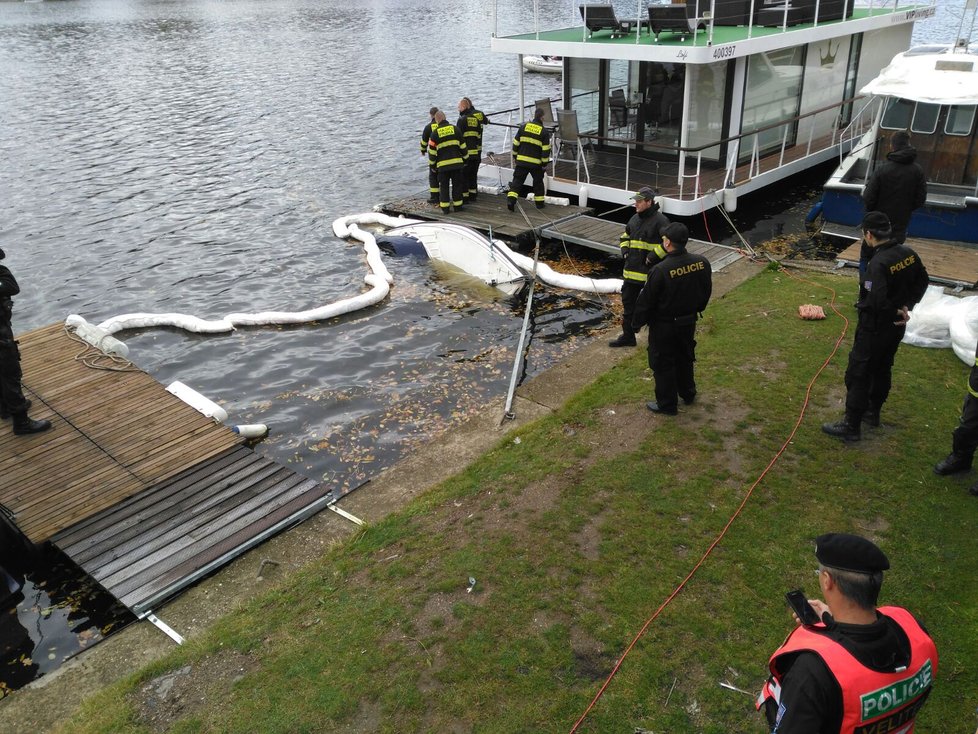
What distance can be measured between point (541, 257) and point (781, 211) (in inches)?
241

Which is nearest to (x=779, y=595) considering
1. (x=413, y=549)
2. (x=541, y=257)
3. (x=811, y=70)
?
(x=413, y=549)

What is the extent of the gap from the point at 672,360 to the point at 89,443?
662 centimetres

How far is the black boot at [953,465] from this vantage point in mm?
6484

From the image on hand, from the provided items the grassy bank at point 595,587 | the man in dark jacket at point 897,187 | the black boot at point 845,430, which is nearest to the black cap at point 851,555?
the grassy bank at point 595,587

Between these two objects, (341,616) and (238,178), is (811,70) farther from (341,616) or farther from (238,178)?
(341,616)

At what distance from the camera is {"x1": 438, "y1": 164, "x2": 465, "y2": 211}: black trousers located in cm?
1565

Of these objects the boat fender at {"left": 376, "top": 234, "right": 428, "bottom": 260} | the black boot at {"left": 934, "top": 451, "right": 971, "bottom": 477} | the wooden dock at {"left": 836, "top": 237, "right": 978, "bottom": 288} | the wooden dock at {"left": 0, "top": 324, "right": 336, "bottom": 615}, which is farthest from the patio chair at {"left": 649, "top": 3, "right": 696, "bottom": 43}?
the wooden dock at {"left": 0, "top": 324, "right": 336, "bottom": 615}

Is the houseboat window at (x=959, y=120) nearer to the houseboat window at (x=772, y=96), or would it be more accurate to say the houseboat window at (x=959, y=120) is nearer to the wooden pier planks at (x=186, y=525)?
the houseboat window at (x=772, y=96)

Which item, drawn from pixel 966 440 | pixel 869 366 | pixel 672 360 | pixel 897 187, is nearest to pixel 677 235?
pixel 672 360

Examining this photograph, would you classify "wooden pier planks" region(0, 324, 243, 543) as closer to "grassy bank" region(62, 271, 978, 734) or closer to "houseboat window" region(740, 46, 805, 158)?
"grassy bank" region(62, 271, 978, 734)

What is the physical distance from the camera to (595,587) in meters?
5.58

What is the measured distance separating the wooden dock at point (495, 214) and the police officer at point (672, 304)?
24.0 ft

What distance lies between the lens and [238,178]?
21.9m

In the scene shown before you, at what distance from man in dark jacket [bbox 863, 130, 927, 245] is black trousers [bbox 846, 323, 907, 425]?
10.7 feet
